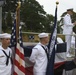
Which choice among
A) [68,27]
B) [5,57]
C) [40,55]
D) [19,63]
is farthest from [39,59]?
[68,27]

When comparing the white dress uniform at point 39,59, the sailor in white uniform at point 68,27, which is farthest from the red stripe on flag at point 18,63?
the sailor in white uniform at point 68,27

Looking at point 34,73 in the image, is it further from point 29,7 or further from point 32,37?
point 29,7

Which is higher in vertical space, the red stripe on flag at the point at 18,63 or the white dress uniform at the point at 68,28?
the white dress uniform at the point at 68,28

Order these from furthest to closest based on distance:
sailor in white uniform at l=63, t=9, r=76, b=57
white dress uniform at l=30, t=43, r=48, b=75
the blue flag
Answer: sailor in white uniform at l=63, t=9, r=76, b=57, the blue flag, white dress uniform at l=30, t=43, r=48, b=75

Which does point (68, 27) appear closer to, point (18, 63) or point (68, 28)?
point (68, 28)

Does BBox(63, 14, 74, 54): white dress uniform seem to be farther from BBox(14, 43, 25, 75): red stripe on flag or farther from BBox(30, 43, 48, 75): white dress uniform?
BBox(14, 43, 25, 75): red stripe on flag

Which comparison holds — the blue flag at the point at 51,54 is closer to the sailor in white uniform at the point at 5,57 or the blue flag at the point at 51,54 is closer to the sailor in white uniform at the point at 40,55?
the sailor in white uniform at the point at 40,55

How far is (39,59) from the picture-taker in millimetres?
6664

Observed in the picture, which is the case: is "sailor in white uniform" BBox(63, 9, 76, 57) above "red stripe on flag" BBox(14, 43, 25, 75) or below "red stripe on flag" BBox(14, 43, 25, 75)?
above

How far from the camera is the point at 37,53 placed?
6633mm

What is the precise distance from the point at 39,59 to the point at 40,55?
92mm

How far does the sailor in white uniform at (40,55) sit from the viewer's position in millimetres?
6633

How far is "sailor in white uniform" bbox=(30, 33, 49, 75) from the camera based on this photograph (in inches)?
261

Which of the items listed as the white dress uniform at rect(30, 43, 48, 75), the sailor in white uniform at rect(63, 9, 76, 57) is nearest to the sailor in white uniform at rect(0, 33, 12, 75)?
the white dress uniform at rect(30, 43, 48, 75)
